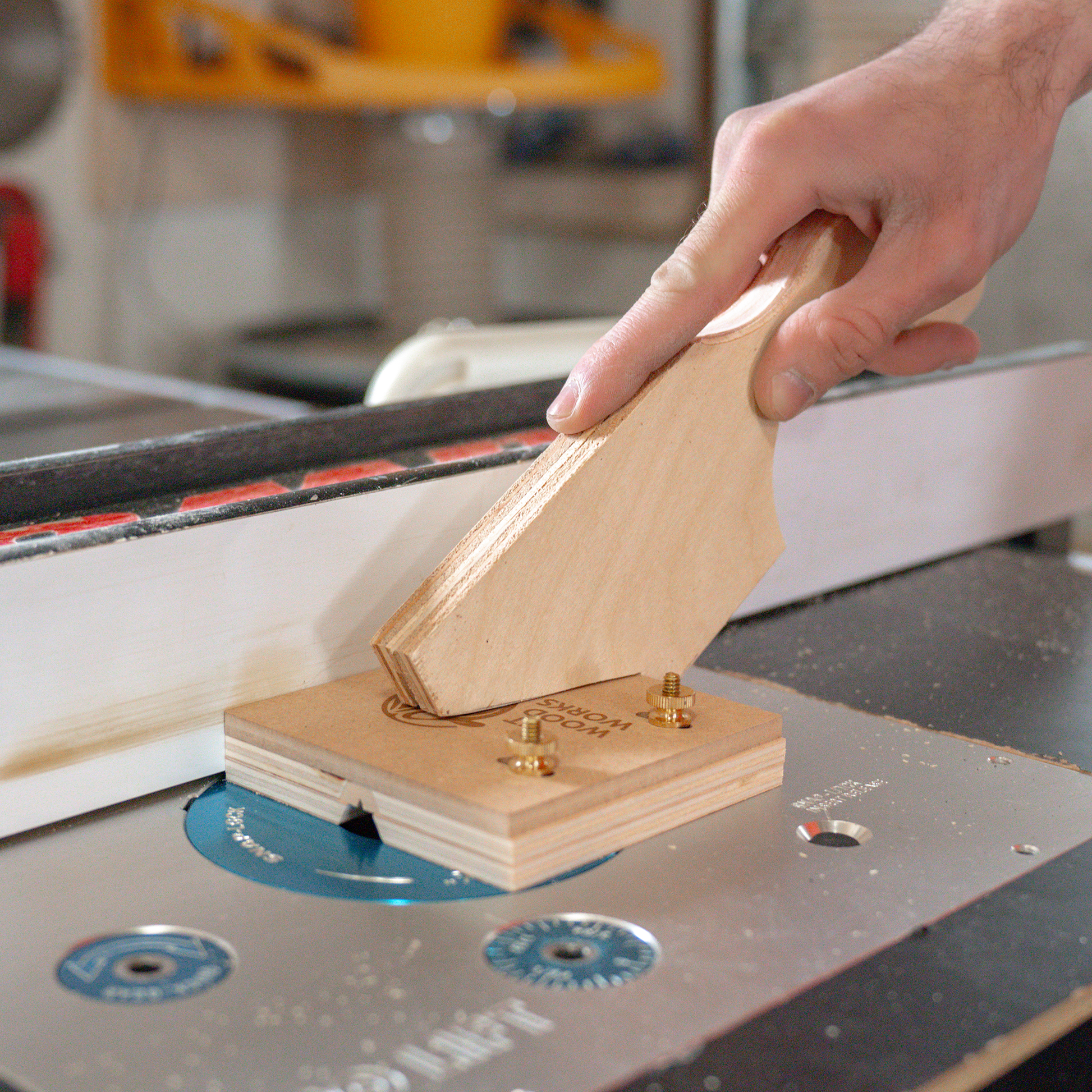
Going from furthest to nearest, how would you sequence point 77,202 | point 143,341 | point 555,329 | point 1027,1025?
point 143,341, point 77,202, point 555,329, point 1027,1025

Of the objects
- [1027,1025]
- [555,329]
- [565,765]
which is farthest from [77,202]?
[1027,1025]

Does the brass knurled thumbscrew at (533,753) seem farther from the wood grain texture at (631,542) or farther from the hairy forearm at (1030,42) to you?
the hairy forearm at (1030,42)

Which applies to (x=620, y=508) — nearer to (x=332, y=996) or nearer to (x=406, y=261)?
(x=332, y=996)

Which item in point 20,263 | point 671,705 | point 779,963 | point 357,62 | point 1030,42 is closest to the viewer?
point 779,963

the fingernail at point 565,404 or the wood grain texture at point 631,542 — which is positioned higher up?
the fingernail at point 565,404

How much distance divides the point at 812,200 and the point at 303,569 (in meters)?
0.32

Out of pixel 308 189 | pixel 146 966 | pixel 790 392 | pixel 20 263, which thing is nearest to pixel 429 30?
pixel 308 189

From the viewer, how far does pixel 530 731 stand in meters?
0.57

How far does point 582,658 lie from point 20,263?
2.09 metres

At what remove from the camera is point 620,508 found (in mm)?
657

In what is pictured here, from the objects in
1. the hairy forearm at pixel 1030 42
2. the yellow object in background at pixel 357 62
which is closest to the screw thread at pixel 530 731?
the hairy forearm at pixel 1030 42

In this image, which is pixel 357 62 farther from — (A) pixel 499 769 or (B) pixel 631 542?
(A) pixel 499 769

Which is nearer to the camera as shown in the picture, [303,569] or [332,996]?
[332,996]

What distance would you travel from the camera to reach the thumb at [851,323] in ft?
2.27
